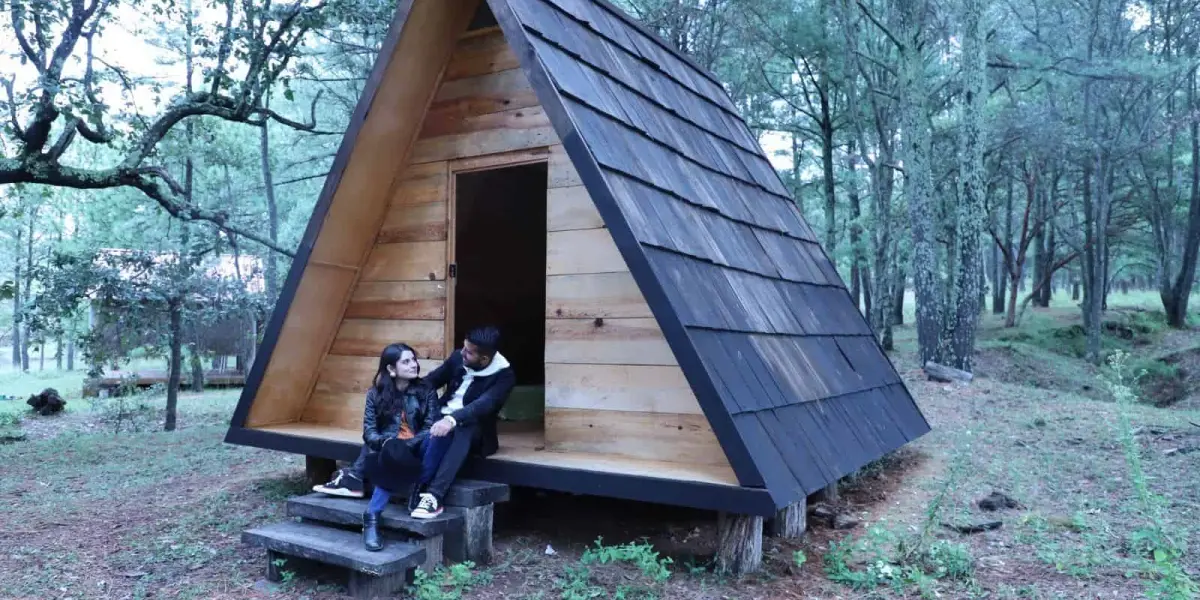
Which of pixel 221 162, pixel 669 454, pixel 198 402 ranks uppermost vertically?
pixel 221 162

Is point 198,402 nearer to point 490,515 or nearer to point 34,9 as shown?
point 34,9

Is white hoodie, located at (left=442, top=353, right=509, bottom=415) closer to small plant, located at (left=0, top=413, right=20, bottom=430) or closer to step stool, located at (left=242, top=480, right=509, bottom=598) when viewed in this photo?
step stool, located at (left=242, top=480, right=509, bottom=598)

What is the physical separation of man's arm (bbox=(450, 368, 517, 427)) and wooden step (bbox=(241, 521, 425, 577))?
690 mm

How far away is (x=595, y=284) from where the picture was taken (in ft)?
14.7

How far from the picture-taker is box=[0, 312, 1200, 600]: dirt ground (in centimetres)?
375

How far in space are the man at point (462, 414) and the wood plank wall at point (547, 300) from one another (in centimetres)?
40

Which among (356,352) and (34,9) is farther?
(34,9)

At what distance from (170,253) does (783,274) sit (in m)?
9.09

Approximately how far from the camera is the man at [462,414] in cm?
396

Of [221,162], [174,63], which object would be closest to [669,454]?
[221,162]

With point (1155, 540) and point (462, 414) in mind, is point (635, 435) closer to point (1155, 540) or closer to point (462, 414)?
point (462, 414)

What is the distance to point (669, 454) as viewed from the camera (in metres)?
4.12

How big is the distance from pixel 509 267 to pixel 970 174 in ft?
25.7

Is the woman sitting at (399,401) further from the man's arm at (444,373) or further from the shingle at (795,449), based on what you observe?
the shingle at (795,449)
